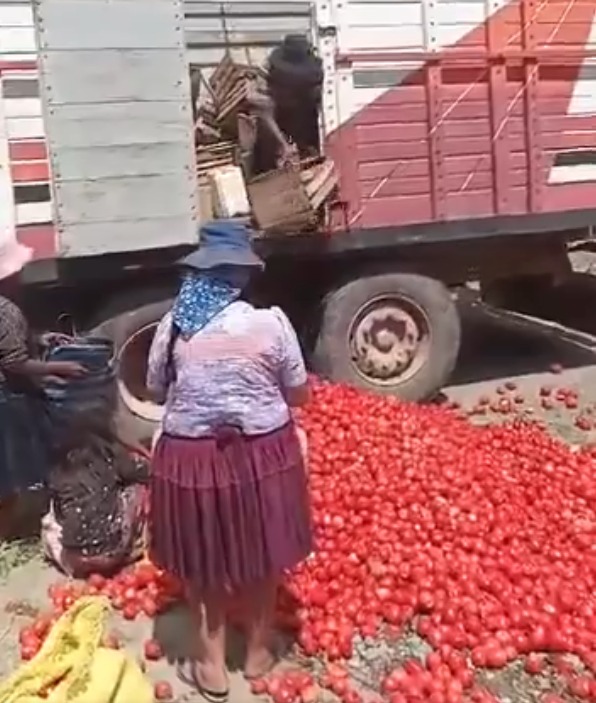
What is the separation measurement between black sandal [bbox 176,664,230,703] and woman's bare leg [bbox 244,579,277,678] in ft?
0.47

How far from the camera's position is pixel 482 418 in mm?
8148

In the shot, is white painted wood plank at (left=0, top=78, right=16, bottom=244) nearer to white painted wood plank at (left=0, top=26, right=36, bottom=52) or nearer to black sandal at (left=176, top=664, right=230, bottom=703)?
white painted wood plank at (left=0, top=26, right=36, bottom=52)

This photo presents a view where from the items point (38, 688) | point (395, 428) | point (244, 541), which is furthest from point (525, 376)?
point (38, 688)

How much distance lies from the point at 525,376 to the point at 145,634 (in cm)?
465

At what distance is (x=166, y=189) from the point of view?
7.23 meters

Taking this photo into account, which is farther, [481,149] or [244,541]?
[481,149]

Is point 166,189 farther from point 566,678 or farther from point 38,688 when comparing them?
point 38,688

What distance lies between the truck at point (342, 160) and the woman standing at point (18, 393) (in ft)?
4.32

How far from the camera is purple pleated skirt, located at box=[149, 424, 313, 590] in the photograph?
14.1 feet

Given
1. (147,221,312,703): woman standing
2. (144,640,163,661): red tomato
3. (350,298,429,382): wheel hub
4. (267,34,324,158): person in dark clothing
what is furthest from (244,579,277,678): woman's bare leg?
(267,34,324,158): person in dark clothing

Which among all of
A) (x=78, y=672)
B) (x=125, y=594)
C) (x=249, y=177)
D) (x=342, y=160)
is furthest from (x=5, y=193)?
(x=78, y=672)

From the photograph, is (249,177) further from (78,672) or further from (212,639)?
(78,672)

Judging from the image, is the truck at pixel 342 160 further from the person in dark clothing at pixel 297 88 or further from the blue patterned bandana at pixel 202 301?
the blue patterned bandana at pixel 202 301

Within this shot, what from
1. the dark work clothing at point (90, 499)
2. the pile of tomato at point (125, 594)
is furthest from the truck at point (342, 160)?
the pile of tomato at point (125, 594)
